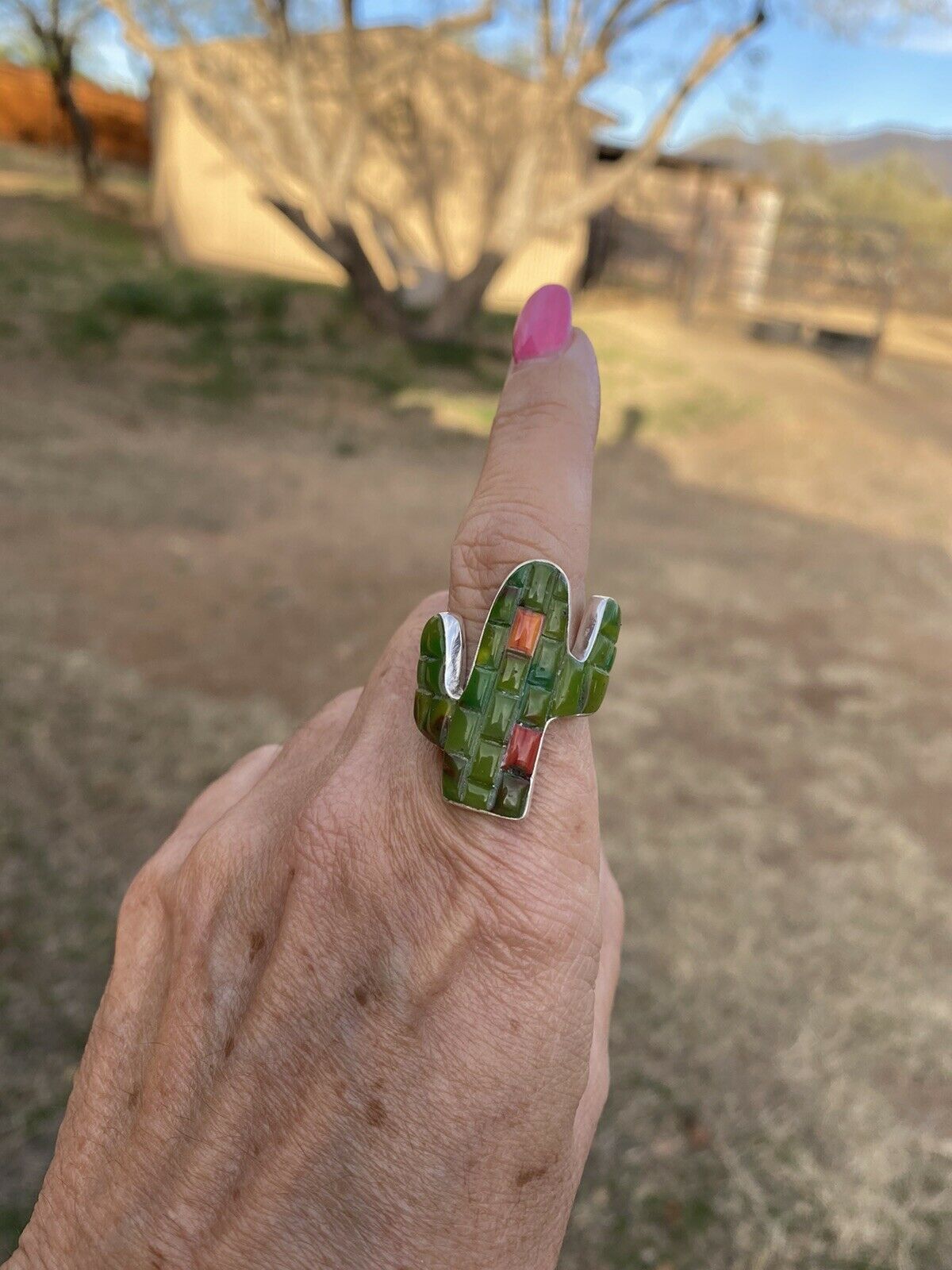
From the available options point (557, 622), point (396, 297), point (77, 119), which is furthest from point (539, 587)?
point (77, 119)

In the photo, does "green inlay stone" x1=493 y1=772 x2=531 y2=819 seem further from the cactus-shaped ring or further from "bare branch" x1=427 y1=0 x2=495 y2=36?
"bare branch" x1=427 y1=0 x2=495 y2=36

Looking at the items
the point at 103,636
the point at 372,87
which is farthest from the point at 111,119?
the point at 103,636

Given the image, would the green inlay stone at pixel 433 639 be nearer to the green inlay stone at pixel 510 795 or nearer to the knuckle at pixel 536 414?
the green inlay stone at pixel 510 795

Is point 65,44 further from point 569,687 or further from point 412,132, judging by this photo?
point 569,687

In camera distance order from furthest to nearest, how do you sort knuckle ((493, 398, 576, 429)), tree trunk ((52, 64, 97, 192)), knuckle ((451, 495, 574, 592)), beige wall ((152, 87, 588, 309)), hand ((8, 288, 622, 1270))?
1. tree trunk ((52, 64, 97, 192))
2. beige wall ((152, 87, 588, 309))
3. knuckle ((493, 398, 576, 429))
4. knuckle ((451, 495, 574, 592))
5. hand ((8, 288, 622, 1270))

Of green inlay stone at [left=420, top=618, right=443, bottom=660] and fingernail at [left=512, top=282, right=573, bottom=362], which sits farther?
fingernail at [left=512, top=282, right=573, bottom=362]

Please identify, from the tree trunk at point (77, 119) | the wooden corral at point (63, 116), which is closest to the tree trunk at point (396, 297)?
the tree trunk at point (77, 119)

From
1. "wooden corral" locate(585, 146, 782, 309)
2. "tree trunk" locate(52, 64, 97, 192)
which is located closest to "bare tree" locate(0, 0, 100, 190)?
"tree trunk" locate(52, 64, 97, 192)
